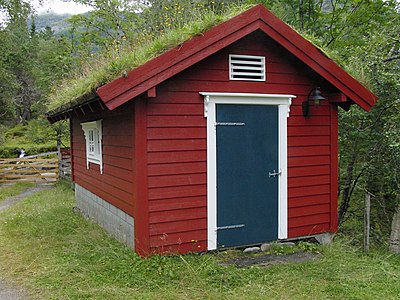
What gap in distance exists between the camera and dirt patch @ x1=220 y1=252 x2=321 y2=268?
5387 millimetres

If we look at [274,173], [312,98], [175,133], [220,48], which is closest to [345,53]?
[312,98]

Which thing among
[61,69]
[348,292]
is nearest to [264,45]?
[348,292]

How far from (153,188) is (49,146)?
25335mm

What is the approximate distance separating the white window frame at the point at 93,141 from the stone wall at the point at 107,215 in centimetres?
72

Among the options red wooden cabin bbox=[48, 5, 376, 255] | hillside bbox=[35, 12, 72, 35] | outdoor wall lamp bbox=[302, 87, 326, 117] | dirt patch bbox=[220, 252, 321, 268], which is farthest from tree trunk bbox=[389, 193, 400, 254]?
hillside bbox=[35, 12, 72, 35]

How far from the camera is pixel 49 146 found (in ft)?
93.0

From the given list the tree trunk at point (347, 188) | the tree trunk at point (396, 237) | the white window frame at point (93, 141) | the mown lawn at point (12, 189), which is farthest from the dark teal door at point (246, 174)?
the mown lawn at point (12, 189)

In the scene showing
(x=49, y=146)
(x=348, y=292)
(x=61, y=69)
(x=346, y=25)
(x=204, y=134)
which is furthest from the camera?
(x=49, y=146)

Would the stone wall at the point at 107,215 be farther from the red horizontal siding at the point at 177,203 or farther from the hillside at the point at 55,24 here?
the hillside at the point at 55,24

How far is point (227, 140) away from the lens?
573 centimetres

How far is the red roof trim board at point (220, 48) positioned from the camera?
4789mm

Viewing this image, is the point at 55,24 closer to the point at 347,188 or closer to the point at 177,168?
the point at 347,188

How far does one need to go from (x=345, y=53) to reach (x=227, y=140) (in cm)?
566

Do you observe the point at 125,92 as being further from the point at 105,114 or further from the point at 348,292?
the point at 348,292
